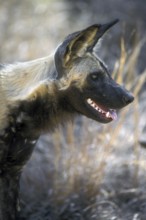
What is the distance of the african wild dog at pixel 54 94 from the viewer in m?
4.88

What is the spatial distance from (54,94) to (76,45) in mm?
366

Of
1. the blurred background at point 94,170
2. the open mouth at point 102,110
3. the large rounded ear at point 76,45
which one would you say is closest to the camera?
the large rounded ear at point 76,45

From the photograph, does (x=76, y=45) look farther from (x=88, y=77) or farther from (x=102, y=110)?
(x=102, y=110)

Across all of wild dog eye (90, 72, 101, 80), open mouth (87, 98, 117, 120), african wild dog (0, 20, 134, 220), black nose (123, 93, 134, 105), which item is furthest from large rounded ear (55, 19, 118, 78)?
black nose (123, 93, 134, 105)

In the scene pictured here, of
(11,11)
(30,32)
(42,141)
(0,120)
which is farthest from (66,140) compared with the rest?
(11,11)

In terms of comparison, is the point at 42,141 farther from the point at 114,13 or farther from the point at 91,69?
the point at 114,13

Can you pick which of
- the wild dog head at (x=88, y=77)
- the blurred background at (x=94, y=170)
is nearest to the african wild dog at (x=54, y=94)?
the wild dog head at (x=88, y=77)

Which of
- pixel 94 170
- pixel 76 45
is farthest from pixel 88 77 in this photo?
pixel 94 170

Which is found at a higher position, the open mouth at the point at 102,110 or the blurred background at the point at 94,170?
the open mouth at the point at 102,110

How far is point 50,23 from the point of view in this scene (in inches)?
393

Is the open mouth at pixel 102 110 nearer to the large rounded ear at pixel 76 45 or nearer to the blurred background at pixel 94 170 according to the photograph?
the large rounded ear at pixel 76 45

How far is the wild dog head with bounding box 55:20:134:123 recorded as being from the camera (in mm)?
4855

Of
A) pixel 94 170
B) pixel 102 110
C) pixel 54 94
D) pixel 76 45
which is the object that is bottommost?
pixel 94 170

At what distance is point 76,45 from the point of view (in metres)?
4.85
